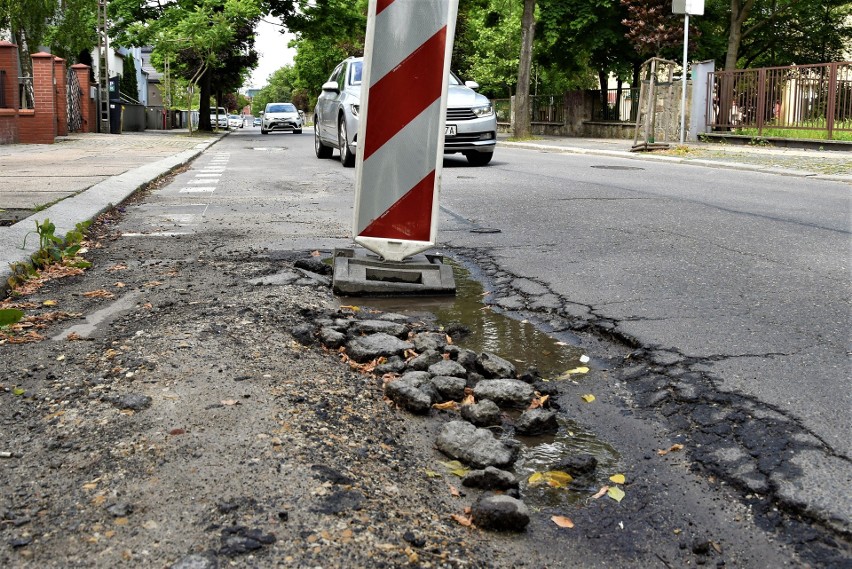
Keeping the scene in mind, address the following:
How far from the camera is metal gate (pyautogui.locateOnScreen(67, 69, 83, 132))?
94.0 ft

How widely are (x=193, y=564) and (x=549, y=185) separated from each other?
9087 mm

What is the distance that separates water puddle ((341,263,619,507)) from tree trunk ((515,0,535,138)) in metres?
23.0

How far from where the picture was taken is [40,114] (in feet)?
72.4

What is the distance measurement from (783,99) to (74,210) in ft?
58.5

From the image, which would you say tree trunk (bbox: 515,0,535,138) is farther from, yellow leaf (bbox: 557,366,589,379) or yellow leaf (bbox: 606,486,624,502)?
yellow leaf (bbox: 606,486,624,502)

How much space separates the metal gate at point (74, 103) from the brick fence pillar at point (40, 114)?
19.5 ft

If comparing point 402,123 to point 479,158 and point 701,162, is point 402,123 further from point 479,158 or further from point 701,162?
point 701,162

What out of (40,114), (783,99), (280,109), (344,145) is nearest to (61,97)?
(40,114)

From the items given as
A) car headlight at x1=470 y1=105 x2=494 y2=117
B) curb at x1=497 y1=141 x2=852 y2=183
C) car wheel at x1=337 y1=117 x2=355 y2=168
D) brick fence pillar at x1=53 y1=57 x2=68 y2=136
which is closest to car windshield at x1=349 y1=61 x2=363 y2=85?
car wheel at x1=337 y1=117 x2=355 y2=168

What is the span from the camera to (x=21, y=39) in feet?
94.3

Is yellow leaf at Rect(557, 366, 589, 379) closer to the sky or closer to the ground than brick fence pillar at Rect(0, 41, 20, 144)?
closer to the ground

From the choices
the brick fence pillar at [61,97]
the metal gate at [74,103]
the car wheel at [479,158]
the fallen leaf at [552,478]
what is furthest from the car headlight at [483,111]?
the metal gate at [74,103]

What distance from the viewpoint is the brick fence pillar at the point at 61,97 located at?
83.0ft

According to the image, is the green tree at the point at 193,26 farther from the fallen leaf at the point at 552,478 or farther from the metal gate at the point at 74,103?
the fallen leaf at the point at 552,478
